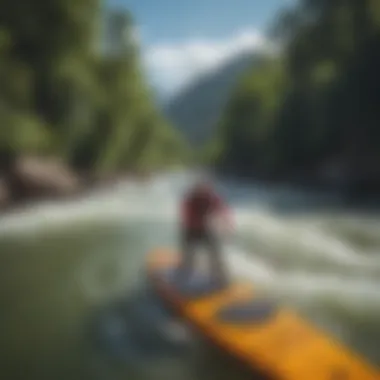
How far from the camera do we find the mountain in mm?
2412

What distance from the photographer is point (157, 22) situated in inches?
91.6

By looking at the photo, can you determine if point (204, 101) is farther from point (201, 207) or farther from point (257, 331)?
point (257, 331)

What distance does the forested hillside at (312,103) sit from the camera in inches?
105

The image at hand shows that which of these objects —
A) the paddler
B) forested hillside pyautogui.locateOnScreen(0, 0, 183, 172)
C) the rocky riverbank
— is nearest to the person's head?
the paddler

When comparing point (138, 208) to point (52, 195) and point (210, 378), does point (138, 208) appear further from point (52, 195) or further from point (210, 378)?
point (210, 378)

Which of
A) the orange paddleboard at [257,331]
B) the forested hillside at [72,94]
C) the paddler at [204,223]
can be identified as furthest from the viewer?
the forested hillside at [72,94]

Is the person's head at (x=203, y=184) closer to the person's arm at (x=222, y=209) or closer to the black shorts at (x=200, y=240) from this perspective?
the person's arm at (x=222, y=209)

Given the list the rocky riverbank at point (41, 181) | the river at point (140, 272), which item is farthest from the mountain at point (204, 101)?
the rocky riverbank at point (41, 181)

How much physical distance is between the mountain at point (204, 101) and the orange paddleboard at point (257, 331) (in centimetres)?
58

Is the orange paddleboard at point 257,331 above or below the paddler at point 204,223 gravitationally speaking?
below

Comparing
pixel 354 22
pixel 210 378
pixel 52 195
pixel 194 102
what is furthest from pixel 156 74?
pixel 354 22

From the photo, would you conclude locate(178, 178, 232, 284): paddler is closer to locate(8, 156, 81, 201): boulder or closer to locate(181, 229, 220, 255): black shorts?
locate(181, 229, 220, 255): black shorts

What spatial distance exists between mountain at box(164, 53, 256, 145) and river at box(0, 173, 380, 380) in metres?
0.28

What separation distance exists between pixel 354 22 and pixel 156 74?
2791 millimetres
